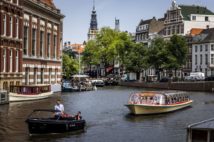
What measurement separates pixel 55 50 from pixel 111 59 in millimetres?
66369

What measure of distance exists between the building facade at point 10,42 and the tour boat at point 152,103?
17515 mm

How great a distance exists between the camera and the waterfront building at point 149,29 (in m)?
169

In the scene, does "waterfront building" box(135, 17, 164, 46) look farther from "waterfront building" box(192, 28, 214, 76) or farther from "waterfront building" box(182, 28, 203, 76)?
"waterfront building" box(192, 28, 214, 76)

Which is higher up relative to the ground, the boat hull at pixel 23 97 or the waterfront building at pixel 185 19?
the waterfront building at pixel 185 19

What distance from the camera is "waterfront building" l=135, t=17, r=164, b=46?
169062mm

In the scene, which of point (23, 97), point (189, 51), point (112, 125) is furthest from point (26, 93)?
point (189, 51)

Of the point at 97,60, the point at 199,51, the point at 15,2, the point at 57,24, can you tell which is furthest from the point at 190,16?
the point at 15,2

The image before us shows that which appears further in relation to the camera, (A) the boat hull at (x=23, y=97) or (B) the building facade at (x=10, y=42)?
(B) the building facade at (x=10, y=42)

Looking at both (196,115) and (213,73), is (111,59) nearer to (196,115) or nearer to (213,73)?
(213,73)

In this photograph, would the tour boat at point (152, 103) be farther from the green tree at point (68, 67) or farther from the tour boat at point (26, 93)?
the green tree at point (68, 67)

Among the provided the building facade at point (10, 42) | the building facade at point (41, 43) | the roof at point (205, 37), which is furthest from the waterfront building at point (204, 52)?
the building facade at point (10, 42)

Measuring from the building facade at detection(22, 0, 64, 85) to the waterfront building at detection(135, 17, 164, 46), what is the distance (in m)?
84.2

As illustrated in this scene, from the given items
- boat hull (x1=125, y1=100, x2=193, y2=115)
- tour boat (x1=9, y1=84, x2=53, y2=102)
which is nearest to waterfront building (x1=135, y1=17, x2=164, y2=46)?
tour boat (x1=9, y1=84, x2=53, y2=102)

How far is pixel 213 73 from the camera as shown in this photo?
130 metres
